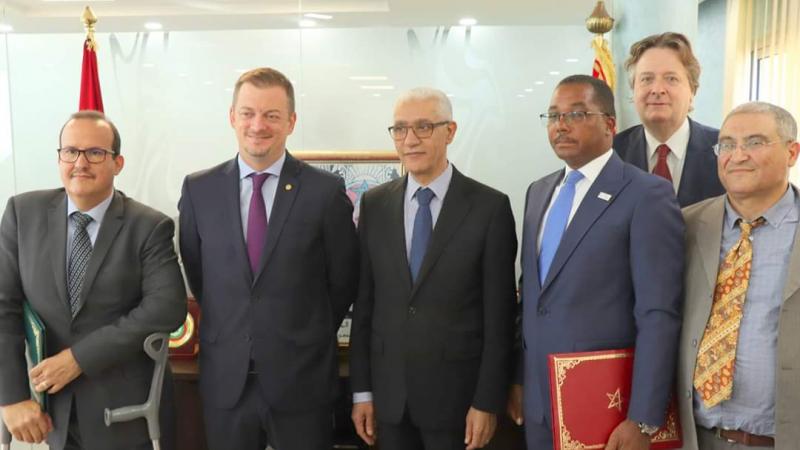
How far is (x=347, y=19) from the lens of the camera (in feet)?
11.4

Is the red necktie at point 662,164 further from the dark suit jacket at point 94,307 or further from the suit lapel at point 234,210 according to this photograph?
the dark suit jacket at point 94,307

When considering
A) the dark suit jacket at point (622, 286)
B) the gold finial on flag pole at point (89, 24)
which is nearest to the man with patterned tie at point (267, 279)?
the dark suit jacket at point (622, 286)

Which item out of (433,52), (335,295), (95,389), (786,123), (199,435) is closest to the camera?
(786,123)

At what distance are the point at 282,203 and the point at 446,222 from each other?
0.59m

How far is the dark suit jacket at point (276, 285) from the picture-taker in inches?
86.6

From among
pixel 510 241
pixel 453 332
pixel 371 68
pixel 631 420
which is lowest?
Result: pixel 631 420

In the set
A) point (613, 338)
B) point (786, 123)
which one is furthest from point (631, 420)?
point (786, 123)

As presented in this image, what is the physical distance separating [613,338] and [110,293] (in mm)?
1677

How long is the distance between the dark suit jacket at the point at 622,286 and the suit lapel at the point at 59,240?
1599 mm

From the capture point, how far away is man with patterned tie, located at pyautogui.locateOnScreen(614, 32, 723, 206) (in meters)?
2.48

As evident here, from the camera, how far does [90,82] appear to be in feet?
11.2

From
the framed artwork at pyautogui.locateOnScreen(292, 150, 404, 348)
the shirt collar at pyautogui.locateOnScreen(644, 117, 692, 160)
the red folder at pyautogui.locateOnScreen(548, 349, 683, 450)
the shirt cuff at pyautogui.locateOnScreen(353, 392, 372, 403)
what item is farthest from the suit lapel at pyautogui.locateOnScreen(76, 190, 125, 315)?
the shirt collar at pyautogui.locateOnScreen(644, 117, 692, 160)

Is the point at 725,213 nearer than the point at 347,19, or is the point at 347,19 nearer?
the point at 725,213

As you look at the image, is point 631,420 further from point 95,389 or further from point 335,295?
point 95,389
